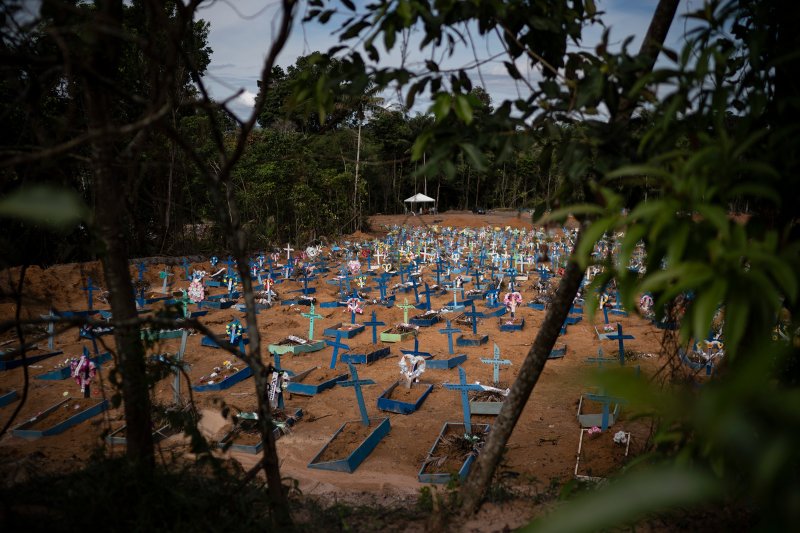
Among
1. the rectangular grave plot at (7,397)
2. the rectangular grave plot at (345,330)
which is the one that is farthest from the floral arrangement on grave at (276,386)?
the rectangular grave plot at (345,330)

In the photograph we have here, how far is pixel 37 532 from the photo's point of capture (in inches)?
73.4

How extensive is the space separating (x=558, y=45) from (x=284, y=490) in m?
2.65

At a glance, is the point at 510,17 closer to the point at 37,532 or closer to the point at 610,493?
the point at 610,493

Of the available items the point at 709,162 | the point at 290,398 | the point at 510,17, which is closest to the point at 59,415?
the point at 290,398

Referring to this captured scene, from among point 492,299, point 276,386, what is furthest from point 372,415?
point 492,299

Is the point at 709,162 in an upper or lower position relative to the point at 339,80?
lower

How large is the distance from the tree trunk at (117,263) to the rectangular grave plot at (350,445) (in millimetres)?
3199

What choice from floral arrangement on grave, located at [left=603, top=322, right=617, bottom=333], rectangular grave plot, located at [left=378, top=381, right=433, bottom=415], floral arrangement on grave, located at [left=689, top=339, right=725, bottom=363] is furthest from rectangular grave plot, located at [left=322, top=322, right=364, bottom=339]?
floral arrangement on grave, located at [left=689, top=339, right=725, bottom=363]

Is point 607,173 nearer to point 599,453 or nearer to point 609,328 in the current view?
point 599,453

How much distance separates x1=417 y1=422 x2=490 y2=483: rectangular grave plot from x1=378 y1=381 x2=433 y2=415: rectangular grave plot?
0.95m

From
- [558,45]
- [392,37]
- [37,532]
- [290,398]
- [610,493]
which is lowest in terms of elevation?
[290,398]

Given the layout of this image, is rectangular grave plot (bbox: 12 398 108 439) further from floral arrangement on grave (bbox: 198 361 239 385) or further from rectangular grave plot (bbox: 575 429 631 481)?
rectangular grave plot (bbox: 575 429 631 481)

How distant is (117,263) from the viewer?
276cm

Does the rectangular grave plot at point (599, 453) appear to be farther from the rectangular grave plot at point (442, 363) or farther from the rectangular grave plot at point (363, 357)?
the rectangular grave plot at point (363, 357)
